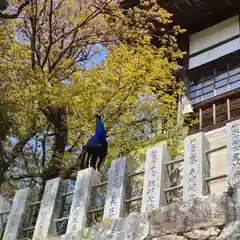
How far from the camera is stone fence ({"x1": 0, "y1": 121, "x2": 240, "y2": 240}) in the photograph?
19.0 ft

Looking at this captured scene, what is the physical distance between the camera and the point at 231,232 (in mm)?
5023

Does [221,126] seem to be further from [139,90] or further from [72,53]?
[72,53]

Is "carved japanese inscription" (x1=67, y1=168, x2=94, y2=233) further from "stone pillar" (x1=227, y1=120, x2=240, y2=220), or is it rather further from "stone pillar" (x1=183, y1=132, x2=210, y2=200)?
"stone pillar" (x1=227, y1=120, x2=240, y2=220)

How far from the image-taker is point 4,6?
26.1 feet

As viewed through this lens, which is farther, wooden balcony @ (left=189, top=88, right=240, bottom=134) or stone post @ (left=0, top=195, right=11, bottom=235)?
wooden balcony @ (left=189, top=88, right=240, bottom=134)

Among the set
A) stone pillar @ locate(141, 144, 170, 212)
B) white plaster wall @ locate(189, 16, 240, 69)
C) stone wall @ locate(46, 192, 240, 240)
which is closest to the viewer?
stone wall @ locate(46, 192, 240, 240)

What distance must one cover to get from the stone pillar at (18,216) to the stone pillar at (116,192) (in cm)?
192

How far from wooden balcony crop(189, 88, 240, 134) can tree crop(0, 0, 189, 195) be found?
790 millimetres

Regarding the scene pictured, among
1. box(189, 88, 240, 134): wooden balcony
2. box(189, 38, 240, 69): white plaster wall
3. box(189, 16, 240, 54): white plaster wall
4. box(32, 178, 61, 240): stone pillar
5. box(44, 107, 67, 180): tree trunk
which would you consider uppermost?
box(189, 16, 240, 54): white plaster wall

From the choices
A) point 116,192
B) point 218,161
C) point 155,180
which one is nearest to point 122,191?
point 116,192

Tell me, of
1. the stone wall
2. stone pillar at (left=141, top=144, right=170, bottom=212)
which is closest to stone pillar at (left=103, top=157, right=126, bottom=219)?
the stone wall

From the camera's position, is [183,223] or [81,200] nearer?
[183,223]

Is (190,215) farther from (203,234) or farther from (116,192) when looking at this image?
(116,192)

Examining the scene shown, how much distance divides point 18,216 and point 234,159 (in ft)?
13.8
